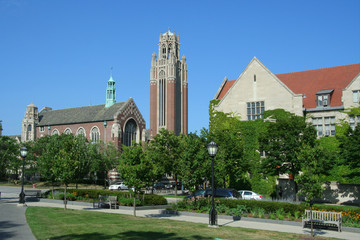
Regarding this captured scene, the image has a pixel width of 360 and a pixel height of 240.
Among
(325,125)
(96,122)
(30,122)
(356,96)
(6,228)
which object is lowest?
(6,228)

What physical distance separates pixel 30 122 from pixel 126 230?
87.5 metres

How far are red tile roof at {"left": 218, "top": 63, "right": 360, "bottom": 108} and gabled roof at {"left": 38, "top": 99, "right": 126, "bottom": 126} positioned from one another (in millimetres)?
48047

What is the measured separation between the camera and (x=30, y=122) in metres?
94.4

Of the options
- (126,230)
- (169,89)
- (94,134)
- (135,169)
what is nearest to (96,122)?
(94,134)

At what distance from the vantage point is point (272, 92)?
39.6 metres

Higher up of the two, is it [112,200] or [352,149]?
[352,149]

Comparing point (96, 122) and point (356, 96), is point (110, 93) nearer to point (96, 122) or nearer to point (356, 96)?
point (96, 122)

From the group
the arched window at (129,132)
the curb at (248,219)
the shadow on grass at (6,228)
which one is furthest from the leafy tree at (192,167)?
the arched window at (129,132)

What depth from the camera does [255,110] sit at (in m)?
40.7

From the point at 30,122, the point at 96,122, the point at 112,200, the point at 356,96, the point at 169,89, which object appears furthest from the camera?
the point at 169,89

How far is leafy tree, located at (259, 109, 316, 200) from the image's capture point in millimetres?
31078

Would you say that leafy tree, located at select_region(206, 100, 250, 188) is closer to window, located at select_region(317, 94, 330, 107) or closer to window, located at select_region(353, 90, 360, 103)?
window, located at select_region(317, 94, 330, 107)

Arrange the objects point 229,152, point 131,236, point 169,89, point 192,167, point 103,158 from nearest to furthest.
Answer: point 131,236 < point 192,167 < point 229,152 < point 103,158 < point 169,89

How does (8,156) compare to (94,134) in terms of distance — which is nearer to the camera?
(8,156)
